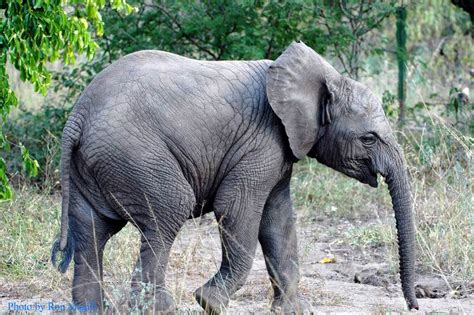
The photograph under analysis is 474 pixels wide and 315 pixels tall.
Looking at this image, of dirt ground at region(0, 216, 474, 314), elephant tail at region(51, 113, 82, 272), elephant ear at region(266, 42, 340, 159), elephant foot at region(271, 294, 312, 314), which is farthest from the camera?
dirt ground at region(0, 216, 474, 314)

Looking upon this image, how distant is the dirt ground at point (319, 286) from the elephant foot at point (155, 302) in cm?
8

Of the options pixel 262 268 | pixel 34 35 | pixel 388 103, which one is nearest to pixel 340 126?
pixel 262 268

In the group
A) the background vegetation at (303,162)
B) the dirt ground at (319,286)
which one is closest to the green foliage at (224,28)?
the background vegetation at (303,162)

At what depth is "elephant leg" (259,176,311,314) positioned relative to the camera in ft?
21.5

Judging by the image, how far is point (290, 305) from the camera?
6348 millimetres

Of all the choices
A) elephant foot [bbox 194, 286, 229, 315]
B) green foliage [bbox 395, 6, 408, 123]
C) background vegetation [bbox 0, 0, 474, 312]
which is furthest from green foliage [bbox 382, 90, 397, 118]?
elephant foot [bbox 194, 286, 229, 315]

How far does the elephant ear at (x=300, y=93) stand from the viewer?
6156 millimetres

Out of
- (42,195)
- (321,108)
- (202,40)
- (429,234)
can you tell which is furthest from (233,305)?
(202,40)

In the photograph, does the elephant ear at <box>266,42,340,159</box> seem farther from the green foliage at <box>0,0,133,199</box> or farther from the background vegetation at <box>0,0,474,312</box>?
the background vegetation at <box>0,0,474,312</box>

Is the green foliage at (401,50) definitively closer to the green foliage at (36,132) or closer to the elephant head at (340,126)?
the green foliage at (36,132)

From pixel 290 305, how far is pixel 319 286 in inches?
36.1

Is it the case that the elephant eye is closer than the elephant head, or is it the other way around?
the elephant head

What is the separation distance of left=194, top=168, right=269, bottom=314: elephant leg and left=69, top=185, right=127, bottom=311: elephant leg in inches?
25.9

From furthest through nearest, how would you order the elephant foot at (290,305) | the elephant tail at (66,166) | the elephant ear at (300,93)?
the elephant foot at (290,305)
the elephant ear at (300,93)
the elephant tail at (66,166)
